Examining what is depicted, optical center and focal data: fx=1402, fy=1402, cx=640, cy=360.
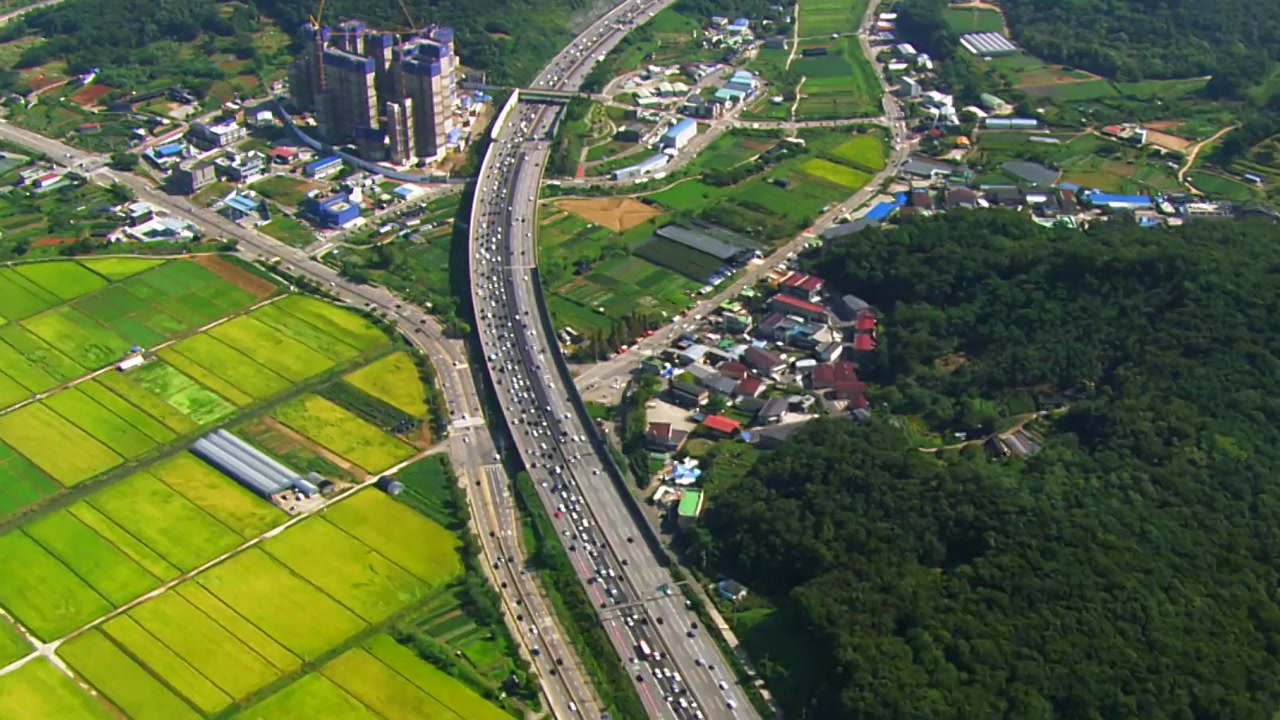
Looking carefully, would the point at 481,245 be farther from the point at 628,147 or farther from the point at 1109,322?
the point at 1109,322

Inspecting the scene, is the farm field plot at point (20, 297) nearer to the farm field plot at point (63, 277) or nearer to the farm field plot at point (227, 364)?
the farm field plot at point (63, 277)

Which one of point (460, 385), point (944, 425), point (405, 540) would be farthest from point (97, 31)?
point (944, 425)

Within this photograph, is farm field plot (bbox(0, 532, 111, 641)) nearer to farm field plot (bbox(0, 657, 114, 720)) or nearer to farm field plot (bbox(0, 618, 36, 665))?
farm field plot (bbox(0, 618, 36, 665))

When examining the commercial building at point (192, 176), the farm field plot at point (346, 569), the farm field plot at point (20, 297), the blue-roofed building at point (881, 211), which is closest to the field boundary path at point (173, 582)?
the farm field plot at point (346, 569)

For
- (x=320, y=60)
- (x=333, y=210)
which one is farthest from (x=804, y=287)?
(x=320, y=60)

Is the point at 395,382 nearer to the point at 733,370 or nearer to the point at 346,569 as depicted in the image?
the point at 346,569

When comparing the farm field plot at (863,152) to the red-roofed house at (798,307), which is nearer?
the red-roofed house at (798,307)
